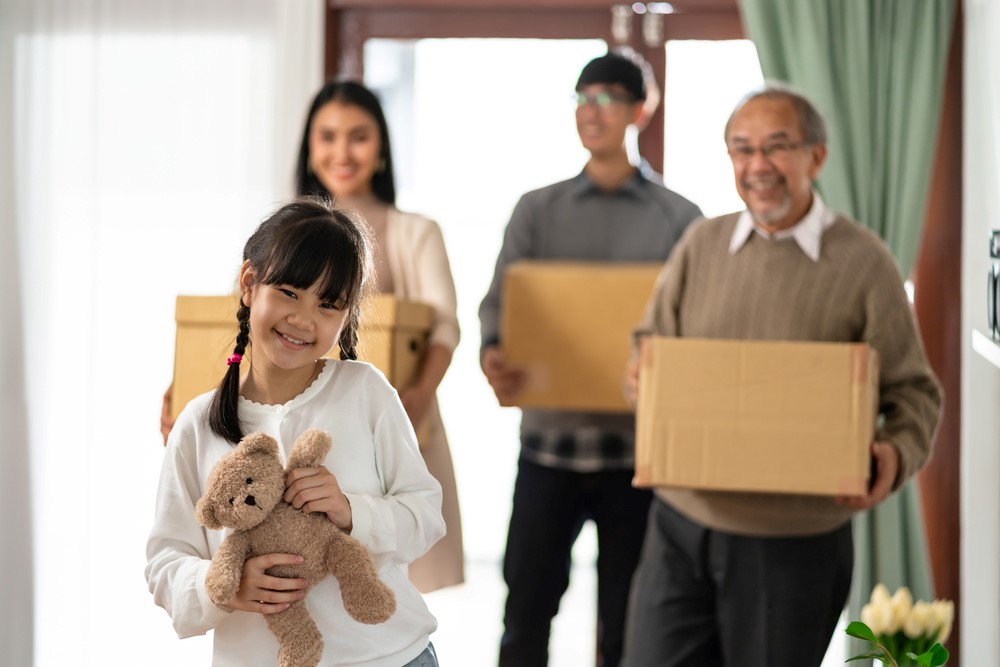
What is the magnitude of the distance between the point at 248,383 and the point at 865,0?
199 cm

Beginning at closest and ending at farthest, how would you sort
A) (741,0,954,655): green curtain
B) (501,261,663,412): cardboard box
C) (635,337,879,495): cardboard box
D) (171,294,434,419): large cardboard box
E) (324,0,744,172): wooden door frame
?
(635,337,879,495): cardboard box → (171,294,434,419): large cardboard box → (501,261,663,412): cardboard box → (741,0,954,655): green curtain → (324,0,744,172): wooden door frame

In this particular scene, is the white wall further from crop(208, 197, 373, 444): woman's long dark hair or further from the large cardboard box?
crop(208, 197, 373, 444): woman's long dark hair

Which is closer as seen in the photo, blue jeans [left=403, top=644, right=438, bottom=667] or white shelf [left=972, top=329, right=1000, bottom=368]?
blue jeans [left=403, top=644, right=438, bottom=667]

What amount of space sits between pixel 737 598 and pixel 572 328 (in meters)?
0.59

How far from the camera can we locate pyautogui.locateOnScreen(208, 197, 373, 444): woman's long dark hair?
1.33 m

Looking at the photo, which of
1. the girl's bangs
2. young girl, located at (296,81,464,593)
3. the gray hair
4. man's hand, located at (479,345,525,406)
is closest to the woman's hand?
young girl, located at (296,81,464,593)

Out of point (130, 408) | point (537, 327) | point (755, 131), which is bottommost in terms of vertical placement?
point (130, 408)

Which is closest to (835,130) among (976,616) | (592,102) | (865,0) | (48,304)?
(865,0)

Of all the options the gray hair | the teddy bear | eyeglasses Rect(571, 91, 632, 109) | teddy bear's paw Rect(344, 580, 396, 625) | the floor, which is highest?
eyeglasses Rect(571, 91, 632, 109)

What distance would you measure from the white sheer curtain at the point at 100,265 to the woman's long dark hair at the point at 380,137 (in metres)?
0.73

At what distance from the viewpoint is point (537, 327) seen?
2.19 metres

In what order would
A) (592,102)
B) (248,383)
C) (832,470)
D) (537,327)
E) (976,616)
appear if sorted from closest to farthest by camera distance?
(248,383)
(832,470)
(537,327)
(592,102)
(976,616)

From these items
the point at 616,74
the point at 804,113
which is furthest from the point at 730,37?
the point at 804,113

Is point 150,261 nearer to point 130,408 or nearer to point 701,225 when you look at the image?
point 130,408
